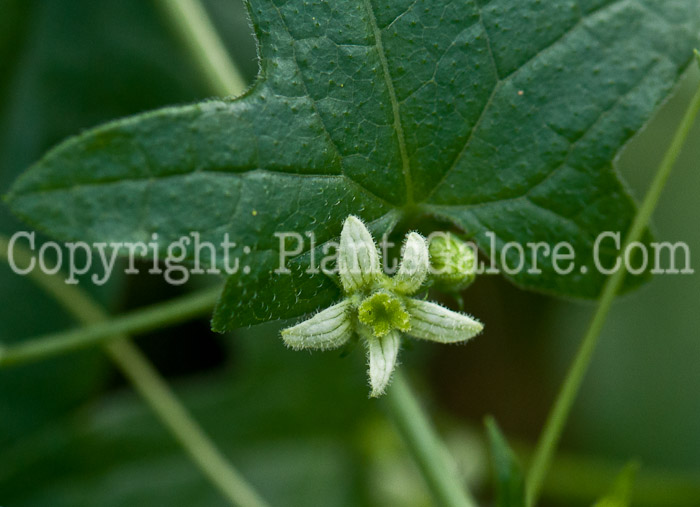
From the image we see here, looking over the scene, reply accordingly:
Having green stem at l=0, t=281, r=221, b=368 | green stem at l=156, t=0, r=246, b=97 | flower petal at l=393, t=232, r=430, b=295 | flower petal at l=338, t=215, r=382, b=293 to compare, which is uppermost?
green stem at l=156, t=0, r=246, b=97

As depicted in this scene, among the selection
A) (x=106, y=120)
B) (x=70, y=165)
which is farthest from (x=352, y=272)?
(x=106, y=120)

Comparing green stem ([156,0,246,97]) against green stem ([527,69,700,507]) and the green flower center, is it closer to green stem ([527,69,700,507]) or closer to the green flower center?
the green flower center

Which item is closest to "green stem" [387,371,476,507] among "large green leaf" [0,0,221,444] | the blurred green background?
the blurred green background

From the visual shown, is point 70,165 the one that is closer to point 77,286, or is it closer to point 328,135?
point 328,135

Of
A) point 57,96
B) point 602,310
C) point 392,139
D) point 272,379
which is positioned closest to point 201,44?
point 57,96

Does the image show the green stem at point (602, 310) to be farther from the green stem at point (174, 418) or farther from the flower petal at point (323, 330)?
the green stem at point (174, 418)
